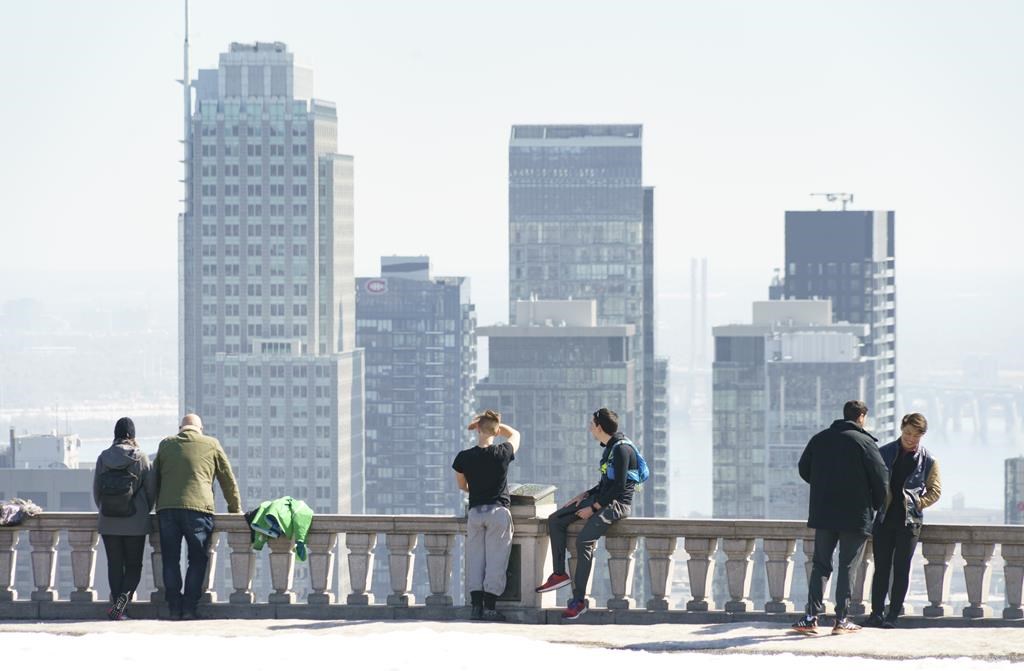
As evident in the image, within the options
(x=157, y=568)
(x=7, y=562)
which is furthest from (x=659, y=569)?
(x=7, y=562)

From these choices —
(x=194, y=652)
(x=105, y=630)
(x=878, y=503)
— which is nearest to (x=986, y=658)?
(x=878, y=503)

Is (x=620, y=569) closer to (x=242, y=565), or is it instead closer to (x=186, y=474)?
(x=242, y=565)

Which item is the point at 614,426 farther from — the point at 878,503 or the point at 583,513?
the point at 878,503

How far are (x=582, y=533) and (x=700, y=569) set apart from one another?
58.6 inches

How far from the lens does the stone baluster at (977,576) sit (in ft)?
67.1

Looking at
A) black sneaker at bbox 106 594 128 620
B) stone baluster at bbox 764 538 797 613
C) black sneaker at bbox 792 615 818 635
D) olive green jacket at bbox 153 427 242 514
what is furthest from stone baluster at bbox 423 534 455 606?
black sneaker at bbox 792 615 818 635

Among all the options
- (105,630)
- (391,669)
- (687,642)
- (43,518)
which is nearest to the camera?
(391,669)

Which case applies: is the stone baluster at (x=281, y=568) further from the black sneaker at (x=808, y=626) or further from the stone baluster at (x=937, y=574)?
the stone baluster at (x=937, y=574)

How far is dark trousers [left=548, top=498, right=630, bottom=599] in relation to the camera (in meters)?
20.9

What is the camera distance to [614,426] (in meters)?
20.8

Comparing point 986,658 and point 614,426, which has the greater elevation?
point 614,426

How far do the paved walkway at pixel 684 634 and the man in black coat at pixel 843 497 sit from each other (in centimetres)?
35

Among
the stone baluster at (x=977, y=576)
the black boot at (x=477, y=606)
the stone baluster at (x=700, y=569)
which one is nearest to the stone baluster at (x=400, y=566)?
the black boot at (x=477, y=606)

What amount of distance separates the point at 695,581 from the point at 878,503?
8.49 ft
